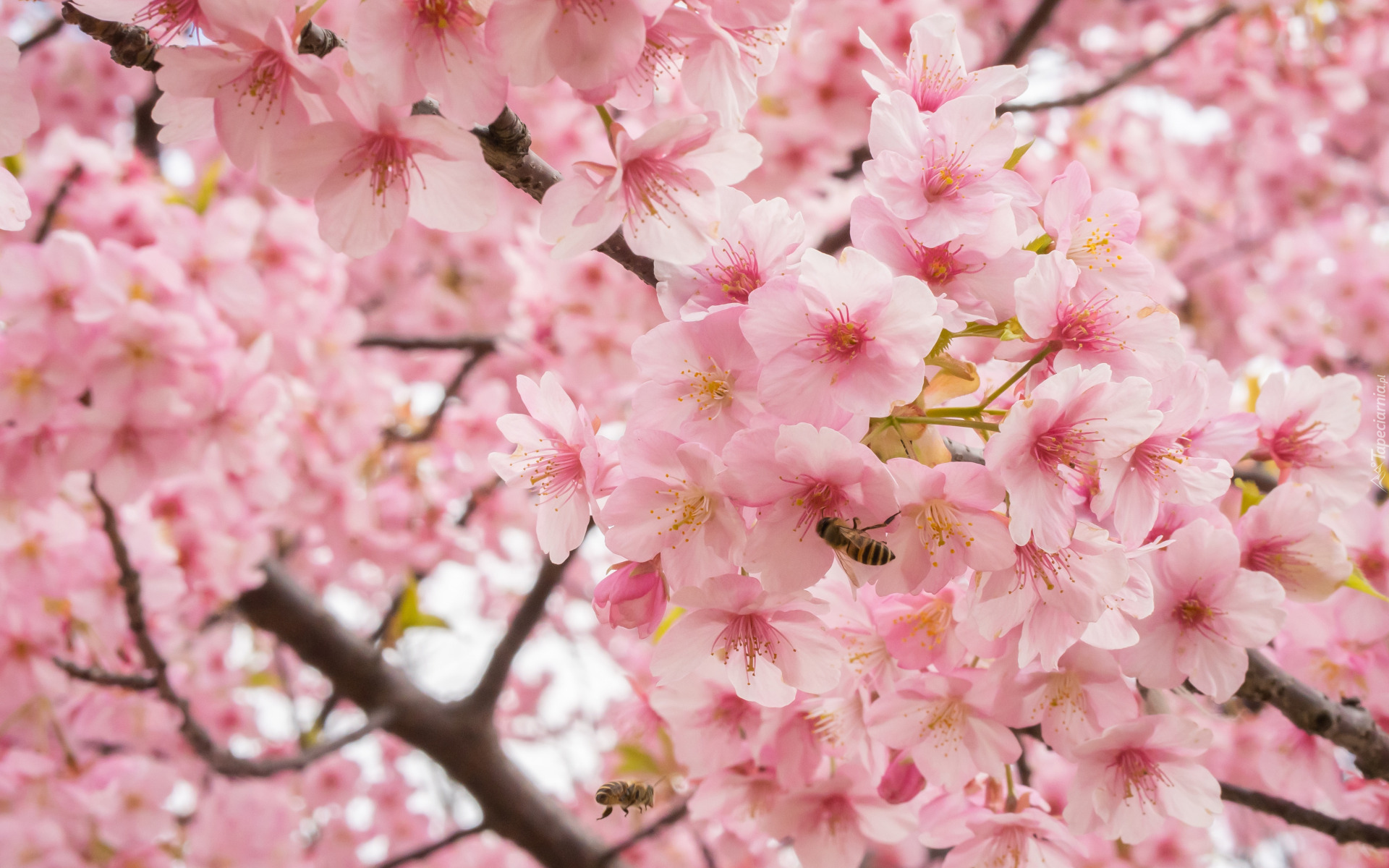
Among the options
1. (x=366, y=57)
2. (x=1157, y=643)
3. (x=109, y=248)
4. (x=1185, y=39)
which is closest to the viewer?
(x=366, y=57)

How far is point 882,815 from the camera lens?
1.48 m

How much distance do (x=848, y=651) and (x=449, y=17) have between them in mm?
911

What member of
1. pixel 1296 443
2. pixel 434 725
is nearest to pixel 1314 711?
pixel 1296 443

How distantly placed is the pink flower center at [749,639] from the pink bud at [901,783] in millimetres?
353

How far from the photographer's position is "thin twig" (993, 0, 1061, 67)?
3061mm

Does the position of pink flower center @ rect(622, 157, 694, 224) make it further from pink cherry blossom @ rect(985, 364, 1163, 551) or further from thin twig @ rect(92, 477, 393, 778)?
thin twig @ rect(92, 477, 393, 778)

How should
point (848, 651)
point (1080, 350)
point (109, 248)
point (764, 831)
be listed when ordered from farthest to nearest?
1. point (109, 248)
2. point (764, 831)
3. point (848, 651)
4. point (1080, 350)

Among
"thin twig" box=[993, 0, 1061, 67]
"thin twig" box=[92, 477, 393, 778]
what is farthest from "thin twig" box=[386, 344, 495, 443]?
"thin twig" box=[993, 0, 1061, 67]

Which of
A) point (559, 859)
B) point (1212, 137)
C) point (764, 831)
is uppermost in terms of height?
point (764, 831)

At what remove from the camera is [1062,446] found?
38.1 inches

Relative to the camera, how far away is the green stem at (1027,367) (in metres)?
1.03

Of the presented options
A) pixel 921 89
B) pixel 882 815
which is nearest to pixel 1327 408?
pixel 921 89

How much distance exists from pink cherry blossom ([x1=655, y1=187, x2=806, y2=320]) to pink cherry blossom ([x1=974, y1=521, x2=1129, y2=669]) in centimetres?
42

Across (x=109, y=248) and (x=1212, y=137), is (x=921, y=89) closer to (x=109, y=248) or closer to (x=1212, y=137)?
(x=109, y=248)
